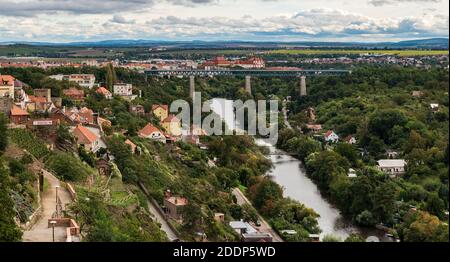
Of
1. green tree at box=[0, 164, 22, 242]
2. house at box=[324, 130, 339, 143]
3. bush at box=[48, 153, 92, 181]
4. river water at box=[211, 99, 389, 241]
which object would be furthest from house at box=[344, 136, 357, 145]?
green tree at box=[0, 164, 22, 242]

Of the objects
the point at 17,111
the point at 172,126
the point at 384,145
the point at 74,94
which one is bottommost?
the point at 384,145

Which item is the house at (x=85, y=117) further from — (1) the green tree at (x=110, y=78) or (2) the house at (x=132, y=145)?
(1) the green tree at (x=110, y=78)

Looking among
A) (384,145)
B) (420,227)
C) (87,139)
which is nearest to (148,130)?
(87,139)

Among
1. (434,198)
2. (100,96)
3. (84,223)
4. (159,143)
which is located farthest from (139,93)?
(84,223)

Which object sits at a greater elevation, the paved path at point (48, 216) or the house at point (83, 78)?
the house at point (83, 78)

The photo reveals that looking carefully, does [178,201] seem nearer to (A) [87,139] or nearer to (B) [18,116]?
Answer: (A) [87,139]

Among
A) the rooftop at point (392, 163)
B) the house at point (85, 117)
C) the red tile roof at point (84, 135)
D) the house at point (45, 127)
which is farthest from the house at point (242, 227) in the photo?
the rooftop at point (392, 163)

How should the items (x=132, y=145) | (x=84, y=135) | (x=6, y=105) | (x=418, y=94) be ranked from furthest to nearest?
(x=418, y=94) < (x=132, y=145) < (x=6, y=105) < (x=84, y=135)
